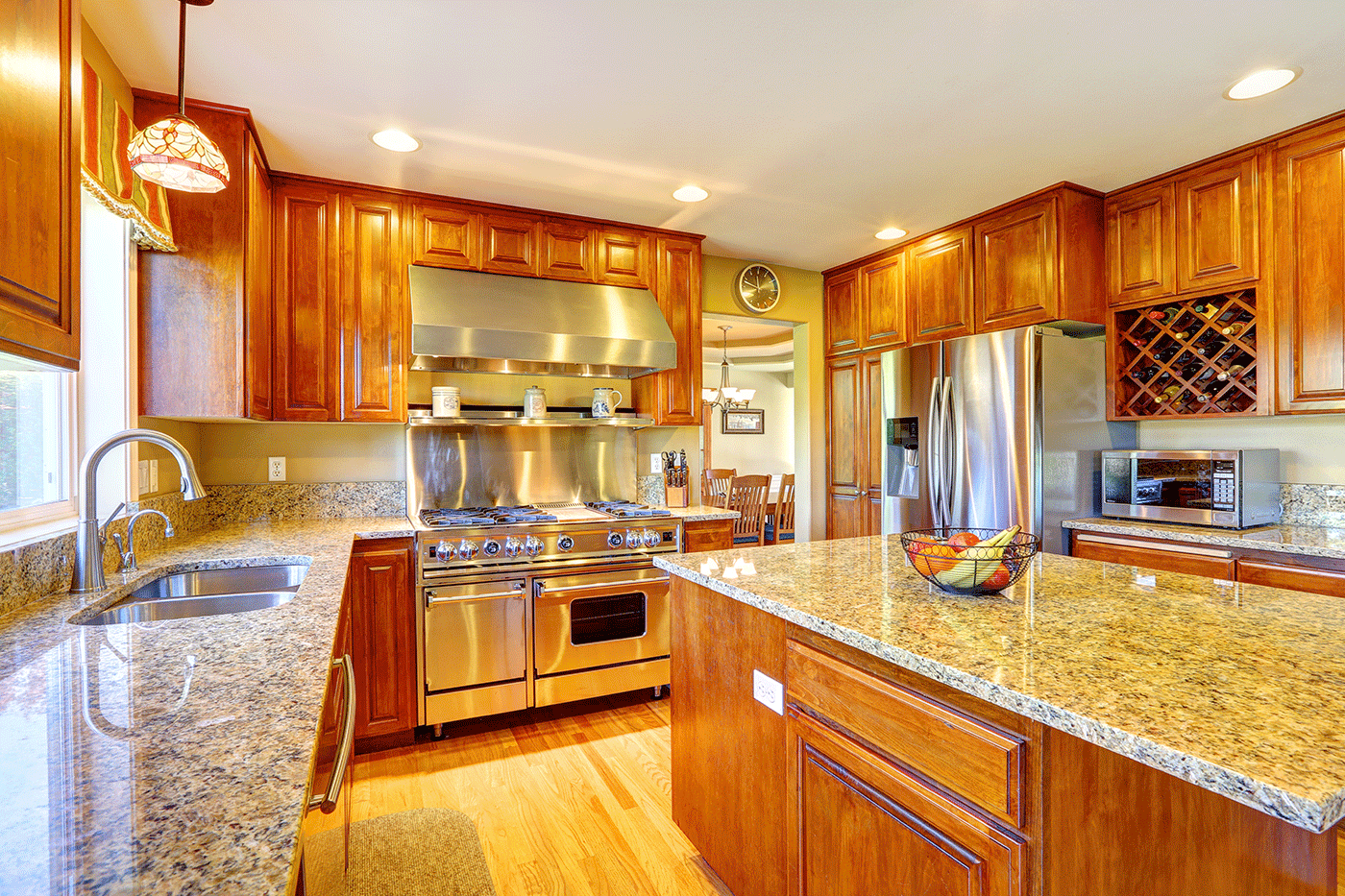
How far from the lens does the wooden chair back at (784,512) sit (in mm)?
6641

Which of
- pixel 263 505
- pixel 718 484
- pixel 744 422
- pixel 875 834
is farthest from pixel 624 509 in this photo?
pixel 744 422

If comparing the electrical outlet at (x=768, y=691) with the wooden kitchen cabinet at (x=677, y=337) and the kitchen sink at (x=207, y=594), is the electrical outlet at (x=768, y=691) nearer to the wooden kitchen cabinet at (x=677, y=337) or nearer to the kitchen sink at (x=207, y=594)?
the kitchen sink at (x=207, y=594)

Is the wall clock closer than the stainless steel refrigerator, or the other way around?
the stainless steel refrigerator

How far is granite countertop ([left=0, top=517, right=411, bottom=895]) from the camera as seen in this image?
556 millimetres

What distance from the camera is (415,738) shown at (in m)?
2.86

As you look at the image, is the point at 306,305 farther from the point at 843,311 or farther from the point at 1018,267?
the point at 1018,267

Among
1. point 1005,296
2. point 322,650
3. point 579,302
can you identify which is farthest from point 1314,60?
point 322,650

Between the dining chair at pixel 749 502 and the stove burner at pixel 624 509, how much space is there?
2911 mm

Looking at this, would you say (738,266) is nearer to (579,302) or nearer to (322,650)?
(579,302)

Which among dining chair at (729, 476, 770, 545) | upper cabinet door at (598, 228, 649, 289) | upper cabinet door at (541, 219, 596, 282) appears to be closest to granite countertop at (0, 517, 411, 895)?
upper cabinet door at (541, 219, 596, 282)

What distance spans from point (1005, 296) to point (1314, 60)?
1336 mm

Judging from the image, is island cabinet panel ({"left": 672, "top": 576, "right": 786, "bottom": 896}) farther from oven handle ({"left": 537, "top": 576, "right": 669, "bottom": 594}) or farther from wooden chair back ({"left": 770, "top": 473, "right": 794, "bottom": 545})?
wooden chair back ({"left": 770, "top": 473, "right": 794, "bottom": 545})

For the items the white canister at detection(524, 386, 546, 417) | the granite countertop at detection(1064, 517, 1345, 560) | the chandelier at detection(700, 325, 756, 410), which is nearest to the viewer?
Answer: the granite countertop at detection(1064, 517, 1345, 560)

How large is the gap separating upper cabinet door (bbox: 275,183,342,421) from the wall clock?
2.29 metres
